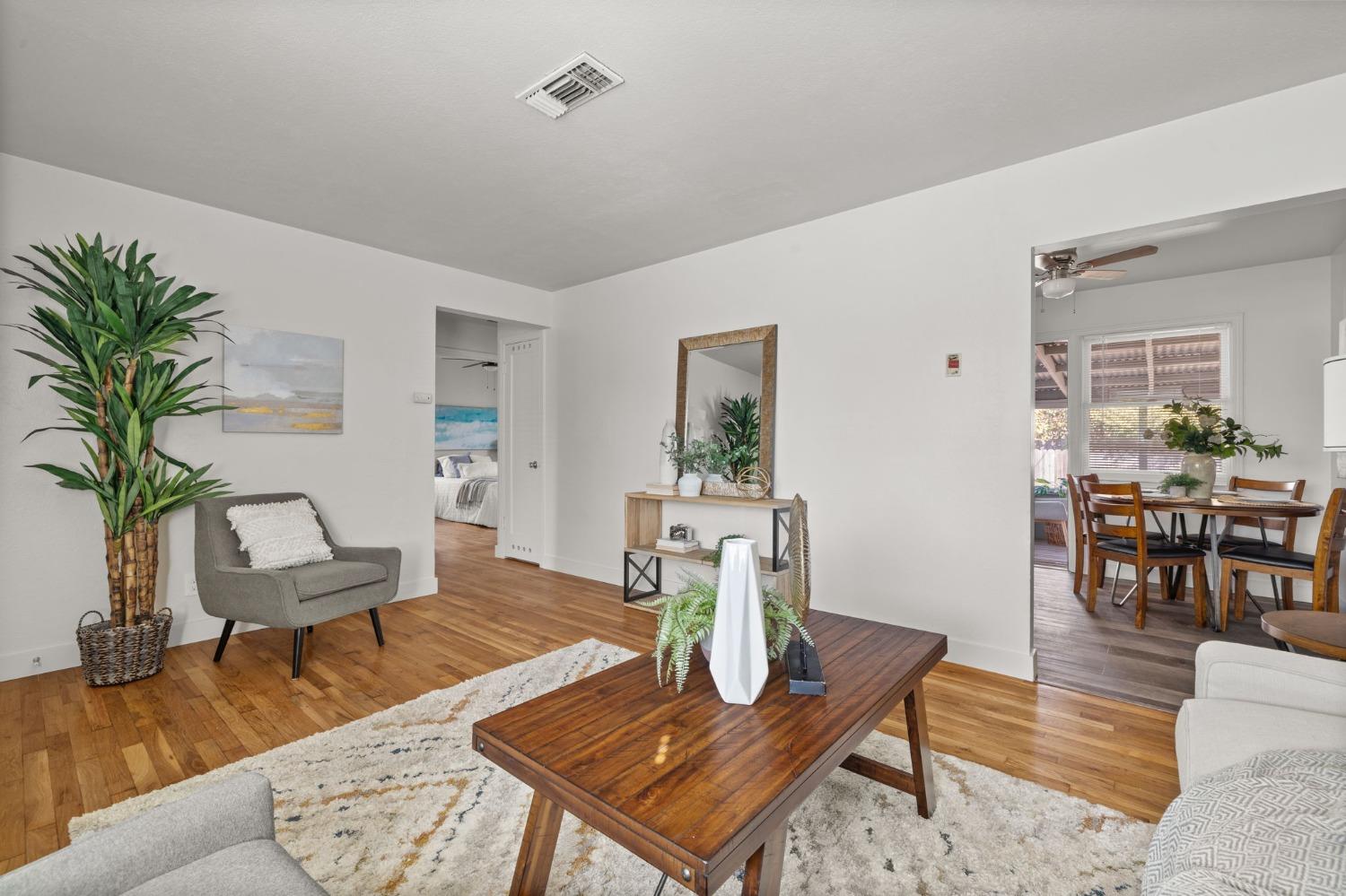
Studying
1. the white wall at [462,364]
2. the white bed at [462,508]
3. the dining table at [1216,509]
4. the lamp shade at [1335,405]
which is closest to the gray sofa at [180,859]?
the lamp shade at [1335,405]

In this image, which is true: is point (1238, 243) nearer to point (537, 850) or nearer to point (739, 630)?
point (739, 630)

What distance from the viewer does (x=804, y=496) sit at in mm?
3709

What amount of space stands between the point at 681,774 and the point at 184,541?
12.0ft

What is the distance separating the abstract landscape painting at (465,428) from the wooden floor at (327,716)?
5.65 m

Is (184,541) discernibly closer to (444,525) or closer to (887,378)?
(887,378)

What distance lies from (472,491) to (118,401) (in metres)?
5.39

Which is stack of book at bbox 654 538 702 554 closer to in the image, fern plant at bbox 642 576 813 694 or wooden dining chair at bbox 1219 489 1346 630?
fern plant at bbox 642 576 813 694

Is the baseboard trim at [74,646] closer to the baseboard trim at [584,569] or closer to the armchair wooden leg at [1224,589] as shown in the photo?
the baseboard trim at [584,569]

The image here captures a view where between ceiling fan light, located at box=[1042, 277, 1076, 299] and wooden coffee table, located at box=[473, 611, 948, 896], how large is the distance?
3.29 metres

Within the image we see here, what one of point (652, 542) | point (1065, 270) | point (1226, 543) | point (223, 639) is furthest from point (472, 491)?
point (1226, 543)

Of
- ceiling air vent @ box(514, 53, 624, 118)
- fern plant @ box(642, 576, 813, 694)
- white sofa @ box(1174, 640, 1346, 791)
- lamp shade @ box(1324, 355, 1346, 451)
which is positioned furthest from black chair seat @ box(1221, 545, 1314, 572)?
ceiling air vent @ box(514, 53, 624, 118)

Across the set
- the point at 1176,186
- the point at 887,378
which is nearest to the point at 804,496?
the point at 887,378

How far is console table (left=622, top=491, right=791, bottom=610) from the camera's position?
378 cm

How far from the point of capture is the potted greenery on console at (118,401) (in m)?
2.72
